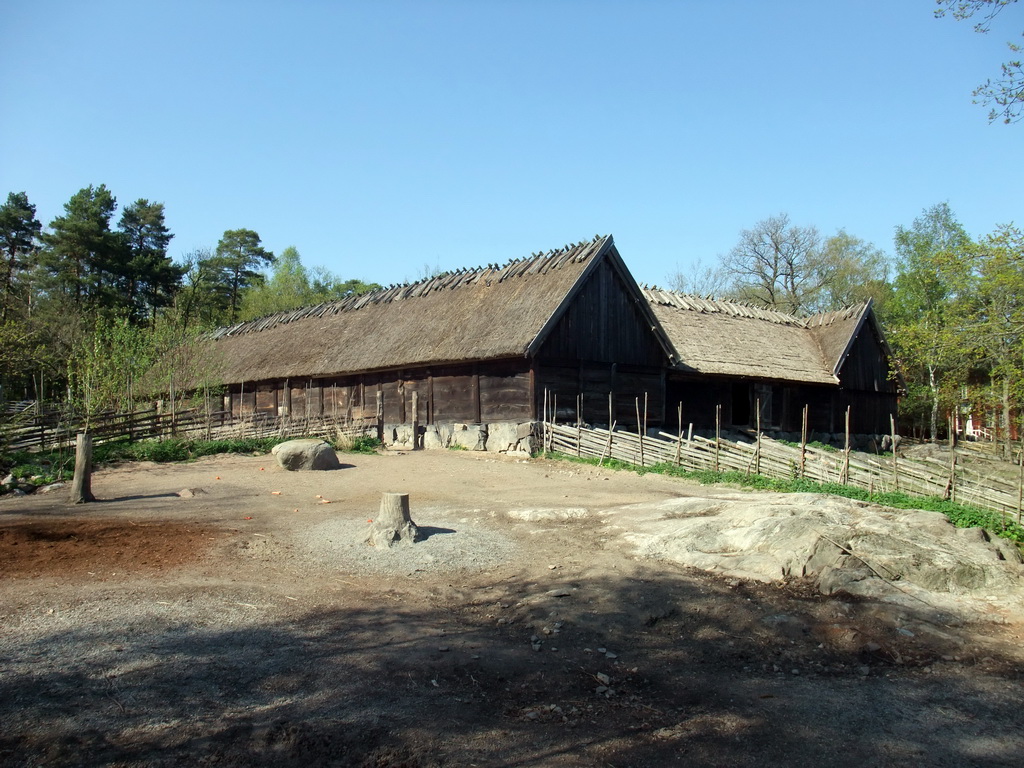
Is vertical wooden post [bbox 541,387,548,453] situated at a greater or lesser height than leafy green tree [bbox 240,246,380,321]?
lesser

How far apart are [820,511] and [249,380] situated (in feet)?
80.8

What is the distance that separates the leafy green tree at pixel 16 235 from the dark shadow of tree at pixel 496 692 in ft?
144

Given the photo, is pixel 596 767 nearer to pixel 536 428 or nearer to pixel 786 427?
pixel 536 428

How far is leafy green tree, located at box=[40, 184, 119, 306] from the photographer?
4091cm

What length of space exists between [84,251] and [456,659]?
4377 centimetres

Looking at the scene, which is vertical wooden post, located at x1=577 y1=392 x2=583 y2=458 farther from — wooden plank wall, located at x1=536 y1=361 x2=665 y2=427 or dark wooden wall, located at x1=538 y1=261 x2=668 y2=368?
dark wooden wall, located at x1=538 y1=261 x2=668 y2=368

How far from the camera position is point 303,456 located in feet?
54.0

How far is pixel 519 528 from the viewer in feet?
34.1

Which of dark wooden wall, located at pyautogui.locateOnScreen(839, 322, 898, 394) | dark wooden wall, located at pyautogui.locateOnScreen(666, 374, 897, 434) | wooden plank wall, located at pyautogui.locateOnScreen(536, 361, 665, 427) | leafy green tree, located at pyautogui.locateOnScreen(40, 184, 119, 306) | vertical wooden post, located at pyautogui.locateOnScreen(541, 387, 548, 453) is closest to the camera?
vertical wooden post, located at pyautogui.locateOnScreen(541, 387, 548, 453)

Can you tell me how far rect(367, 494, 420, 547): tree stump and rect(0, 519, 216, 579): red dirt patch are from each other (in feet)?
6.73

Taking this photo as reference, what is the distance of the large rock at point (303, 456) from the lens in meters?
16.4

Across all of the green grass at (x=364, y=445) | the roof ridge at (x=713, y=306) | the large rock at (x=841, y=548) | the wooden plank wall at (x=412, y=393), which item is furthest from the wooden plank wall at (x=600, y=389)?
the large rock at (x=841, y=548)

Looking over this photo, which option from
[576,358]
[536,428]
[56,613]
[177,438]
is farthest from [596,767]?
[177,438]

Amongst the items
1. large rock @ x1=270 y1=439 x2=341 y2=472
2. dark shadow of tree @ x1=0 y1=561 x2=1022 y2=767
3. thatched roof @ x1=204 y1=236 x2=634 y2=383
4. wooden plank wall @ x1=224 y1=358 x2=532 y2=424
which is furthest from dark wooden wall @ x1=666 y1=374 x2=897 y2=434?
dark shadow of tree @ x1=0 y1=561 x2=1022 y2=767
